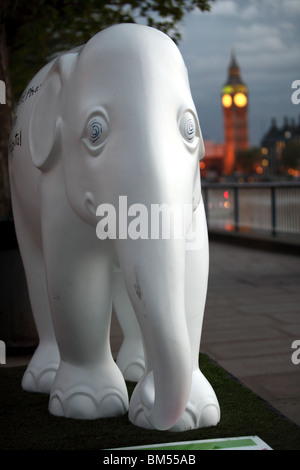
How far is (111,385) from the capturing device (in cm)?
323

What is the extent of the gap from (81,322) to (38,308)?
81 centimetres

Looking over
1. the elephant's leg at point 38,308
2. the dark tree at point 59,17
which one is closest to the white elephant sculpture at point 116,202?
the elephant's leg at point 38,308

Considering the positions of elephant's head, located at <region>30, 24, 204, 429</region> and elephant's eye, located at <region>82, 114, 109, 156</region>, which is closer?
elephant's head, located at <region>30, 24, 204, 429</region>

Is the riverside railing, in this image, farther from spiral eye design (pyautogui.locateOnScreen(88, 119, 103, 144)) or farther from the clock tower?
the clock tower

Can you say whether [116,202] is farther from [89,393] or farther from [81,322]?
[89,393]

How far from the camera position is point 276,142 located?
136 meters

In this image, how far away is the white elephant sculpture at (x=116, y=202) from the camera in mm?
2459

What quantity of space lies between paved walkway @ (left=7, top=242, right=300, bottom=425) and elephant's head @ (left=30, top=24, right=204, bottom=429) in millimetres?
1202

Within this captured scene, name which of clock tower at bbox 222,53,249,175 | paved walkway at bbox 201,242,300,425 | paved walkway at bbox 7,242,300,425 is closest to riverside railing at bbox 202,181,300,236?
paved walkway at bbox 201,242,300,425

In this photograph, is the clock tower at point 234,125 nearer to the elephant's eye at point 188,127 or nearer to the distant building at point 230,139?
the distant building at point 230,139

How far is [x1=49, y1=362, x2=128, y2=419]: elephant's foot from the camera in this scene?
10.5 feet

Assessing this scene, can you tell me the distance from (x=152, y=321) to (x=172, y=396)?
28 centimetres

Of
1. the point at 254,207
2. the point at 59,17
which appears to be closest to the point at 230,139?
the point at 254,207

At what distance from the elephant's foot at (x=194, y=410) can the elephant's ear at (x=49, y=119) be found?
1.07 metres
